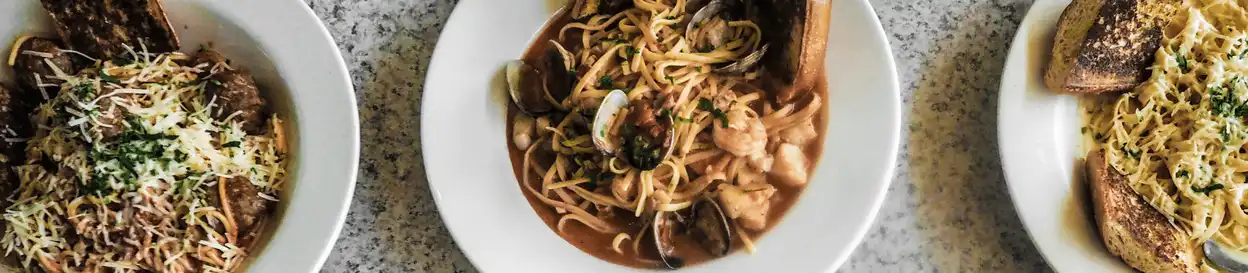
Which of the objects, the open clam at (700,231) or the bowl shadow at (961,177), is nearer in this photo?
Result: the open clam at (700,231)

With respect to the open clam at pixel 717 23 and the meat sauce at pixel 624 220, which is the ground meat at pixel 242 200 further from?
the open clam at pixel 717 23

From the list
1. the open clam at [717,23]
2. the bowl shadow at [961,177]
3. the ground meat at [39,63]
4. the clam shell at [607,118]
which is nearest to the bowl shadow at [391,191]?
the clam shell at [607,118]

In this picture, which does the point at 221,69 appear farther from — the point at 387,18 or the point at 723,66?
the point at 723,66

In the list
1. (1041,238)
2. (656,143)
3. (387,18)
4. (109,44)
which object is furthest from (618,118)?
(109,44)

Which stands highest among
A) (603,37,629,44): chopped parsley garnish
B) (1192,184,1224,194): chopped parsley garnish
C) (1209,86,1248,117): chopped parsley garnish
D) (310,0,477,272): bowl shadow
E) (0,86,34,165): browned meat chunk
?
(603,37,629,44): chopped parsley garnish

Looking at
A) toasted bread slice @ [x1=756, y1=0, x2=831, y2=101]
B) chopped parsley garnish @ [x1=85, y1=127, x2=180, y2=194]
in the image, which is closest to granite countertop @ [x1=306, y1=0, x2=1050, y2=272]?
toasted bread slice @ [x1=756, y1=0, x2=831, y2=101]

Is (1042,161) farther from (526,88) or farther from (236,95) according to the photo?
(236,95)

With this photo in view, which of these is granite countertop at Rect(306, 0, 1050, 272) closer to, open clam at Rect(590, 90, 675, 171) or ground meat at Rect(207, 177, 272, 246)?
ground meat at Rect(207, 177, 272, 246)
